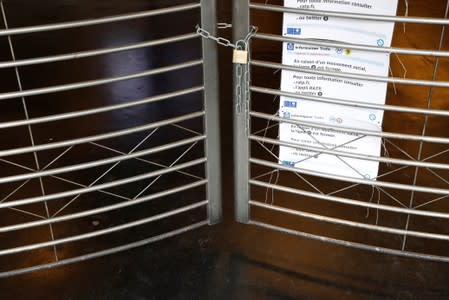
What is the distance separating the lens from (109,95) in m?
5.82

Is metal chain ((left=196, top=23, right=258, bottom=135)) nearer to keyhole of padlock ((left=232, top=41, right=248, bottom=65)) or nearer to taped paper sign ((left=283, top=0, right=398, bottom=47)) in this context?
keyhole of padlock ((left=232, top=41, right=248, bottom=65))

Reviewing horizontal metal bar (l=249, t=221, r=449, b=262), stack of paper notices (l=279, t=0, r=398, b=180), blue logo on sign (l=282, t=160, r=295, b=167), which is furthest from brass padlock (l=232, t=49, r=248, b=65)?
horizontal metal bar (l=249, t=221, r=449, b=262)

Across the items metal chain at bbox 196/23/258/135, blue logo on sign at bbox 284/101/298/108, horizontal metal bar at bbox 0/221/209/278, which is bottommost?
horizontal metal bar at bbox 0/221/209/278

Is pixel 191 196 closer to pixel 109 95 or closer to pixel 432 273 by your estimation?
pixel 432 273

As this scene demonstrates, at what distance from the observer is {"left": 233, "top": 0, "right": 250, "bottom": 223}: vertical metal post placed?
3.07 meters

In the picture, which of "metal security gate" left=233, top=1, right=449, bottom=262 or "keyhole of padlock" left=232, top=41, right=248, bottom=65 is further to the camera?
"keyhole of padlock" left=232, top=41, right=248, bottom=65

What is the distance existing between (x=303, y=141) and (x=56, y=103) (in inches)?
131

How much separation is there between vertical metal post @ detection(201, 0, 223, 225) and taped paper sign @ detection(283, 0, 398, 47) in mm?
433

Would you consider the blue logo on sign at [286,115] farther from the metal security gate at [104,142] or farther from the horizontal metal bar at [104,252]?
the horizontal metal bar at [104,252]

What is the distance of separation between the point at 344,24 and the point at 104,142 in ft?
8.60

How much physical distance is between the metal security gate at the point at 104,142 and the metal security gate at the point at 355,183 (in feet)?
0.68

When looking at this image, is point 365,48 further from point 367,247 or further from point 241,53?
point 367,247

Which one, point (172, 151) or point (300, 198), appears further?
point (172, 151)

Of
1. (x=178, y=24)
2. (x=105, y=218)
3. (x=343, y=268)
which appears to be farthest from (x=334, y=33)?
(x=178, y=24)
